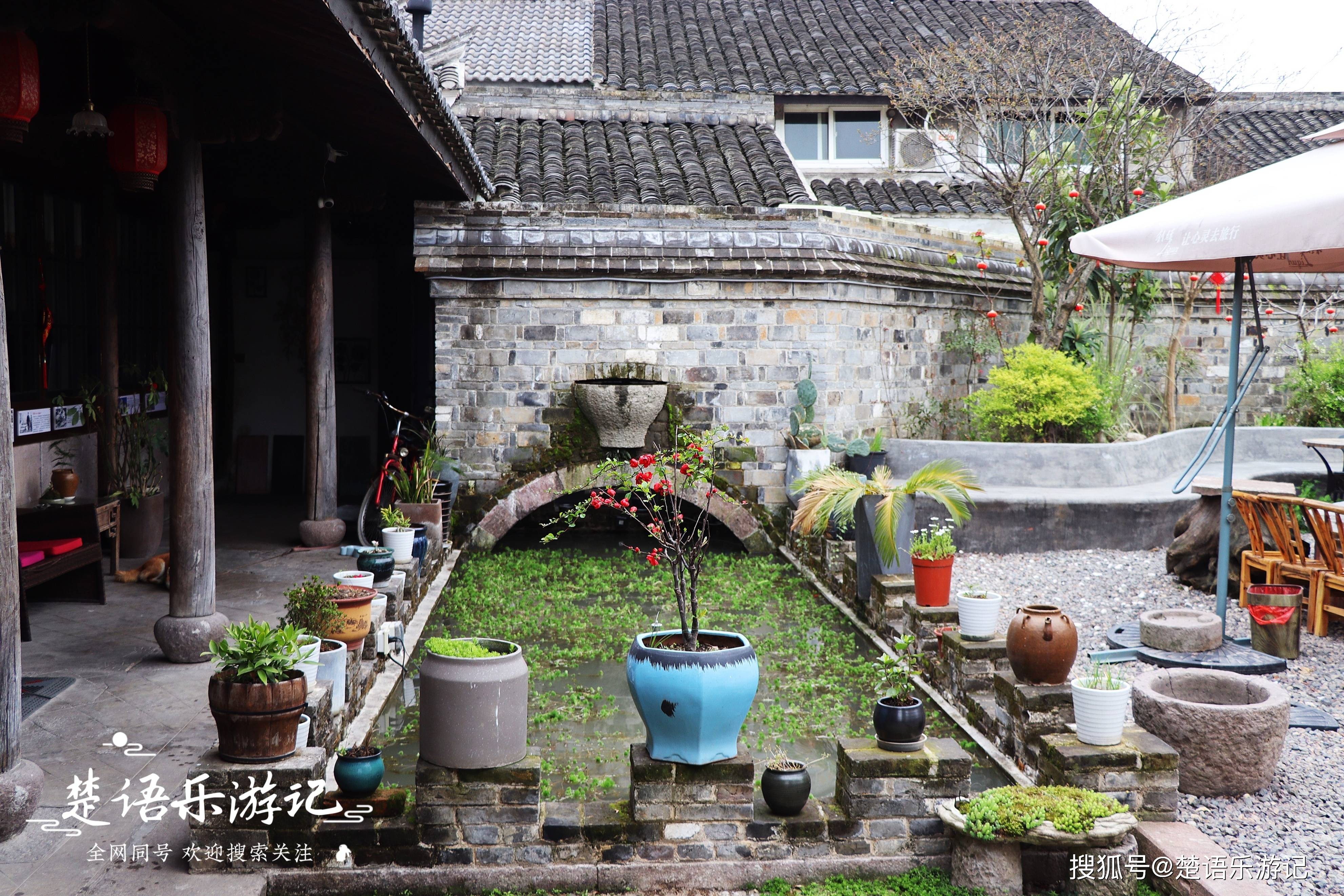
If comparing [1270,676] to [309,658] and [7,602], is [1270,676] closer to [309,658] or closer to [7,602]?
[309,658]

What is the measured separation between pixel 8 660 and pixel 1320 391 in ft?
45.1

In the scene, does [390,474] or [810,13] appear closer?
[390,474]

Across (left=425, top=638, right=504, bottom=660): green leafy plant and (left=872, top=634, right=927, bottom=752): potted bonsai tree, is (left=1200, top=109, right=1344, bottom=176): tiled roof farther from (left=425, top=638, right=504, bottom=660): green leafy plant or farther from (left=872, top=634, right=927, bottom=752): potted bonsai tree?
(left=425, top=638, right=504, bottom=660): green leafy plant

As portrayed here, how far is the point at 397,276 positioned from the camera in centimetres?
1237

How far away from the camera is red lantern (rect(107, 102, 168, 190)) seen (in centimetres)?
491

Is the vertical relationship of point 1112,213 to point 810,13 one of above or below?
below

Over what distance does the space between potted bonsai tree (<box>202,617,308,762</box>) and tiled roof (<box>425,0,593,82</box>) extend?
1049 cm

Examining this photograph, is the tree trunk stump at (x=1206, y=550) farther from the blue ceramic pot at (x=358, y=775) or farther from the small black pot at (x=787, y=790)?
the blue ceramic pot at (x=358, y=775)

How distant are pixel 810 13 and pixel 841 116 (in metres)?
3.31

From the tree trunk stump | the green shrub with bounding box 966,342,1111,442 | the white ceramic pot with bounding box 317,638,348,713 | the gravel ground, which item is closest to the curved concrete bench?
the gravel ground

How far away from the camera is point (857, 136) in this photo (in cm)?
1550

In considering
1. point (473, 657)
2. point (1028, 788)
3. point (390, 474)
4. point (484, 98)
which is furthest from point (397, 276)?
point (1028, 788)

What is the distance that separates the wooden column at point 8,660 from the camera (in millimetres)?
3459

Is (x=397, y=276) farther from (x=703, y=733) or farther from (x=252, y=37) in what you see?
(x=703, y=733)
